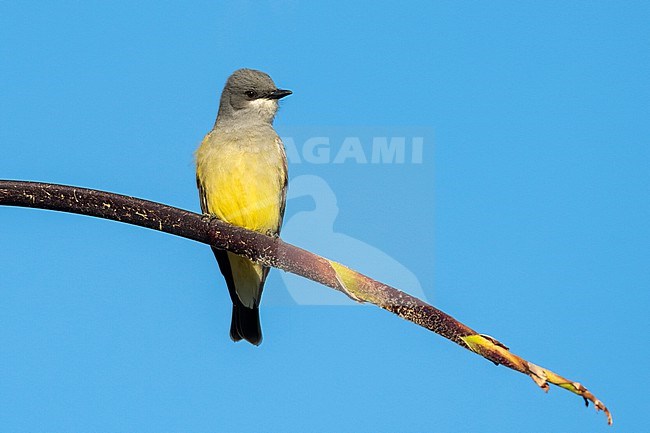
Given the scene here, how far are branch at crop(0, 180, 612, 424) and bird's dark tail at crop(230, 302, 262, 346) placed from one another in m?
3.56

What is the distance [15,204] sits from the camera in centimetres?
303

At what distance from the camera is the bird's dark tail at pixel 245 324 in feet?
23.0

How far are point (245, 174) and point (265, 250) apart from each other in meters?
3.58

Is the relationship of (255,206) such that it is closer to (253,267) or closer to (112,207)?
(253,267)

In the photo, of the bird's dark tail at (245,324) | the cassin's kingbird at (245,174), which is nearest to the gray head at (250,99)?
the cassin's kingbird at (245,174)

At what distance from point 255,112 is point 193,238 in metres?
4.24

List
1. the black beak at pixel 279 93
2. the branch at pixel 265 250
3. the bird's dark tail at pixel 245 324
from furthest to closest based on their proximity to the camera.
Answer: the black beak at pixel 279 93 → the bird's dark tail at pixel 245 324 → the branch at pixel 265 250

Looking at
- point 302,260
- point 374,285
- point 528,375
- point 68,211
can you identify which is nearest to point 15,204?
point 68,211

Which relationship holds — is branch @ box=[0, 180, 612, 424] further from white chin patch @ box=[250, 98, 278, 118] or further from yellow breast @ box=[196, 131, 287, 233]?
white chin patch @ box=[250, 98, 278, 118]

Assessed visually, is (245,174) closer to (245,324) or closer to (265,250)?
(245,324)

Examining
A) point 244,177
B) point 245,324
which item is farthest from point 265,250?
point 245,324

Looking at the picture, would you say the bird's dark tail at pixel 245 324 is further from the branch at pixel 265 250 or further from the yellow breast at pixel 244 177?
the branch at pixel 265 250

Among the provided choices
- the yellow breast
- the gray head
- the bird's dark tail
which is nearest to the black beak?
the gray head

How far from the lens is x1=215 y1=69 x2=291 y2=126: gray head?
24.2ft
